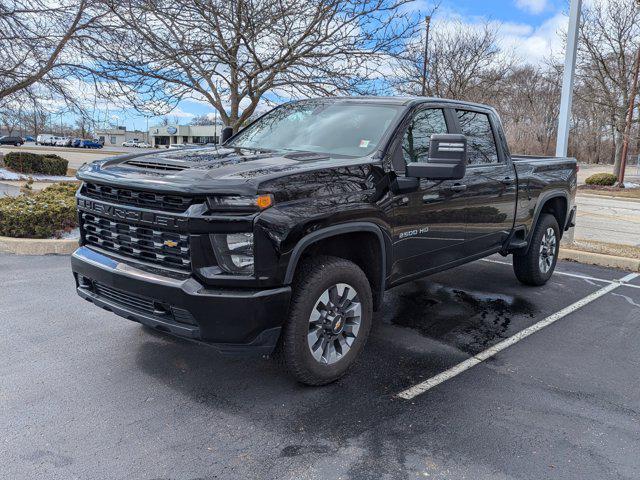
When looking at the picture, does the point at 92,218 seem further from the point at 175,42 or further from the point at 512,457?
the point at 175,42

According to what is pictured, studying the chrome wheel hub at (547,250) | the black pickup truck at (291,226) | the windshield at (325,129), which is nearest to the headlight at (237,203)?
the black pickup truck at (291,226)

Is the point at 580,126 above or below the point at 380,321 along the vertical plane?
above

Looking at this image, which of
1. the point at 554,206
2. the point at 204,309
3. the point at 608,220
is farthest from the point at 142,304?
the point at 608,220

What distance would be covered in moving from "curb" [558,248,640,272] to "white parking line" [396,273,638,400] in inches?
45.4

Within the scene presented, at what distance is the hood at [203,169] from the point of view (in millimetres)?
3029

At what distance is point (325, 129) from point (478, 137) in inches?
68.3

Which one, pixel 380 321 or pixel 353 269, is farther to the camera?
pixel 380 321

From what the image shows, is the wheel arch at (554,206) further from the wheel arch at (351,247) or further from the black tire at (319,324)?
the black tire at (319,324)

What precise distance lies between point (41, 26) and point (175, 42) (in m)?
5.16

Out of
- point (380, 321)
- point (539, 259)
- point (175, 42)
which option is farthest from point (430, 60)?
point (380, 321)

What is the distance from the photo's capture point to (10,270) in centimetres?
634

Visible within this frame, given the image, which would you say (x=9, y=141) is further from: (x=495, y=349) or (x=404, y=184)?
(x=495, y=349)

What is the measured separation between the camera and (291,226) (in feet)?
10.2

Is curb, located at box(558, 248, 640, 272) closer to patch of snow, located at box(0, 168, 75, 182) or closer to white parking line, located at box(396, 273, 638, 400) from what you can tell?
white parking line, located at box(396, 273, 638, 400)
